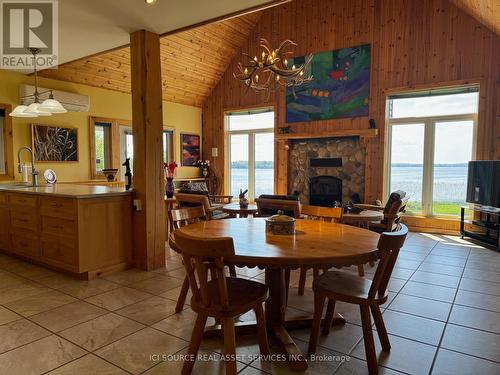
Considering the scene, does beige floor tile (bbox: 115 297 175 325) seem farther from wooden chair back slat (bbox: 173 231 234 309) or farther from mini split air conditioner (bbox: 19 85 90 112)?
mini split air conditioner (bbox: 19 85 90 112)

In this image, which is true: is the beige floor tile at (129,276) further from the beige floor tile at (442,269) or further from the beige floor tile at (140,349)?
the beige floor tile at (442,269)

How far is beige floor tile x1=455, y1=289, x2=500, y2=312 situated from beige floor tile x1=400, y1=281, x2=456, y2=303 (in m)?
0.07

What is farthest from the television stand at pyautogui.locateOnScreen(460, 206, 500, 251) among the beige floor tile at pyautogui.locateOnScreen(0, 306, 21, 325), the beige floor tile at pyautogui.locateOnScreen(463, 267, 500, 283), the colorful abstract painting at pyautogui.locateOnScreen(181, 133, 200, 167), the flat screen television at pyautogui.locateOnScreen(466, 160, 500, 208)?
the colorful abstract painting at pyautogui.locateOnScreen(181, 133, 200, 167)

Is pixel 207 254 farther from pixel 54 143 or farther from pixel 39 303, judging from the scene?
pixel 54 143

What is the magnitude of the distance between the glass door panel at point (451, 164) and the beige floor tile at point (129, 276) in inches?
207

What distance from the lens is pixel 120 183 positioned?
22.2ft

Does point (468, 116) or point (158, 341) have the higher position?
point (468, 116)

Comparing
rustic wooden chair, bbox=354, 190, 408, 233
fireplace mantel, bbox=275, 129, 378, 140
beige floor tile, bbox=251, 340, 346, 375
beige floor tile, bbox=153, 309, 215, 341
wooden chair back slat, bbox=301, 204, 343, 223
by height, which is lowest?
beige floor tile, bbox=251, 340, 346, 375

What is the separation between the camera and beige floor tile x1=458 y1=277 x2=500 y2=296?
3137mm

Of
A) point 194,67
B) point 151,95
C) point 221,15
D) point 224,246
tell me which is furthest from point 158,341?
point 194,67

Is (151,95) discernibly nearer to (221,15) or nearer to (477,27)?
(221,15)

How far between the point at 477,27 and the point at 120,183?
7024mm

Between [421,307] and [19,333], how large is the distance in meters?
3.09

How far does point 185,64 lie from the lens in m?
7.39
